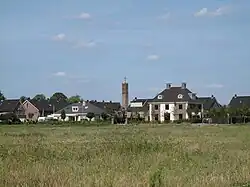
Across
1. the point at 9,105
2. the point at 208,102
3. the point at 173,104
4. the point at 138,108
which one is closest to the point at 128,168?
the point at 173,104

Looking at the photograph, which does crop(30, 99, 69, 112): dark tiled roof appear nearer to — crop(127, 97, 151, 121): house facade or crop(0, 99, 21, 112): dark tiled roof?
crop(0, 99, 21, 112): dark tiled roof

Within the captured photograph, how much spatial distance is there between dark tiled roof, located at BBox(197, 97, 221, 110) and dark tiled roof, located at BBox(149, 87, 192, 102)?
13.6 ft

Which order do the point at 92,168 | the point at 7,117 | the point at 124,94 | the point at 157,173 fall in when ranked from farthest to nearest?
the point at 124,94, the point at 7,117, the point at 92,168, the point at 157,173

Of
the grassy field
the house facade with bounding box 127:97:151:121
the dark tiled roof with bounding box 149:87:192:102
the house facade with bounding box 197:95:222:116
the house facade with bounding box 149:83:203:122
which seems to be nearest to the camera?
the grassy field

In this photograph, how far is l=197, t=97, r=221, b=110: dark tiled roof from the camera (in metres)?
124

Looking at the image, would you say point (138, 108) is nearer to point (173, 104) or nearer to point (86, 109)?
point (86, 109)

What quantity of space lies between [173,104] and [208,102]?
11506 mm

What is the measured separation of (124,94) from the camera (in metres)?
146

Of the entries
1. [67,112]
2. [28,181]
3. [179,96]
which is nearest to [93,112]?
[67,112]

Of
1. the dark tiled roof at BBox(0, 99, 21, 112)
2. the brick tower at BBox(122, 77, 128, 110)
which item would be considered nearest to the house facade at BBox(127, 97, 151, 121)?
the brick tower at BBox(122, 77, 128, 110)

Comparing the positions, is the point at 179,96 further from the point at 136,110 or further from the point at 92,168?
the point at 92,168

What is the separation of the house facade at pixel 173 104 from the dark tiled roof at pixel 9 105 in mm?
39564

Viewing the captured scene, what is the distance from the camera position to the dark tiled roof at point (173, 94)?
395 ft

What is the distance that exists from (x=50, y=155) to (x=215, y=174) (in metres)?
8.17
